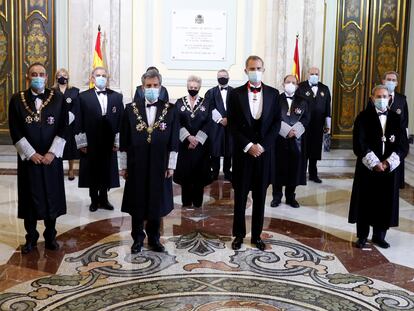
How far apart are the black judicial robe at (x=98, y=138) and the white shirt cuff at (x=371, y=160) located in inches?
102

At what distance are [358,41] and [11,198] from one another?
657 centimetres

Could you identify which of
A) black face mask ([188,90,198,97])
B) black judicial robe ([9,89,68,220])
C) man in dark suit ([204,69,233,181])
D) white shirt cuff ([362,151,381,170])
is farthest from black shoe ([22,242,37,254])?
man in dark suit ([204,69,233,181])

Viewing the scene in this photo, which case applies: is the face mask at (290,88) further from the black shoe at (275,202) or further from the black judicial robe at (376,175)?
the black judicial robe at (376,175)

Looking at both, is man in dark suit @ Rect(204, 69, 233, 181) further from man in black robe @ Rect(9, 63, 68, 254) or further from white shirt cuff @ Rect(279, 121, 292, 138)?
man in black robe @ Rect(9, 63, 68, 254)

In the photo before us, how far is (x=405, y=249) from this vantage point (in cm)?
523

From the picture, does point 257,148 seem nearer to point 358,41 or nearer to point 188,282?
point 188,282

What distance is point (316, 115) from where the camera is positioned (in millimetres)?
8516

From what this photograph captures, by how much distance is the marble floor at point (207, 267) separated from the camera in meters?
3.96

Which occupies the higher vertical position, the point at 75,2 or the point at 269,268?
the point at 75,2

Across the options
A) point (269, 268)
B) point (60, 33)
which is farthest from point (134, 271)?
point (60, 33)

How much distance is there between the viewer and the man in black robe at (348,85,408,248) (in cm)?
509

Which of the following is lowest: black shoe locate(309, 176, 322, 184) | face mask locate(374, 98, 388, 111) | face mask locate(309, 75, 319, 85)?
black shoe locate(309, 176, 322, 184)


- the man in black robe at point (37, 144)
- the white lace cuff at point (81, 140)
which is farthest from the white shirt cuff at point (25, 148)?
the white lace cuff at point (81, 140)

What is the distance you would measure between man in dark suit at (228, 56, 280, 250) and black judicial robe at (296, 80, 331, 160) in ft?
11.2
